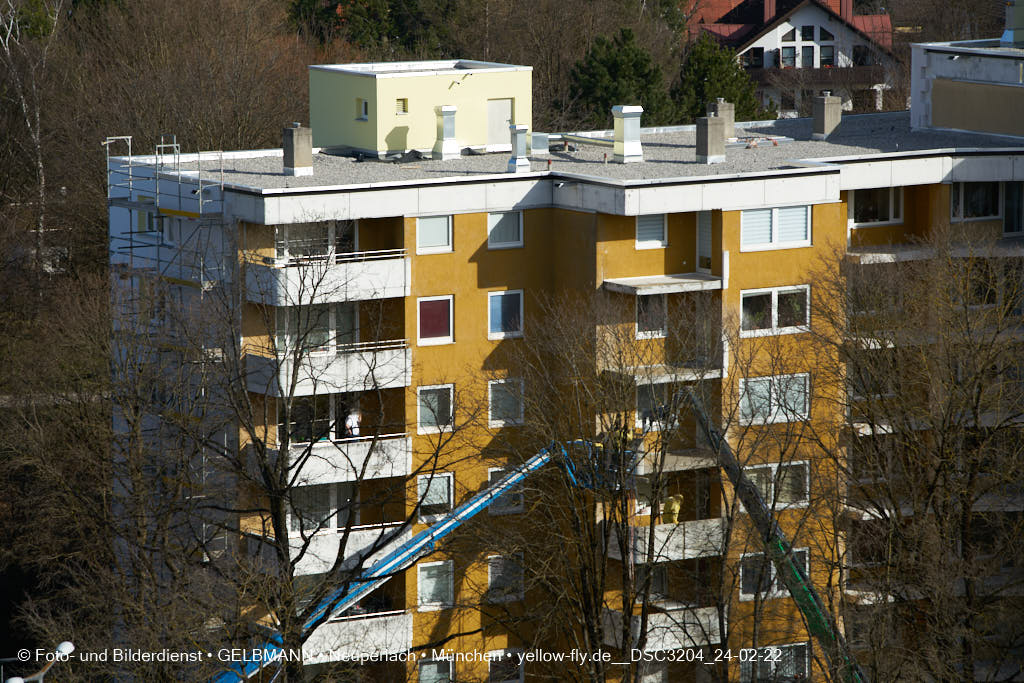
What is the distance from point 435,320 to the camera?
1855 inches

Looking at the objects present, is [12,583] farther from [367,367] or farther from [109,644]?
[367,367]

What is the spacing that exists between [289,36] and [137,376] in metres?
51.5

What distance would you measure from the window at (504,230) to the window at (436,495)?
5879mm

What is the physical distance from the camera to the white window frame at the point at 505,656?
48.5 metres

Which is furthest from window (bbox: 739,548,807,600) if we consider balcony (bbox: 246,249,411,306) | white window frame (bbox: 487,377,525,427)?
balcony (bbox: 246,249,411,306)

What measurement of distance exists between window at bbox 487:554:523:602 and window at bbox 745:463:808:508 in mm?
6424

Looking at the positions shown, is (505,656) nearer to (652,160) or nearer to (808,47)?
(652,160)

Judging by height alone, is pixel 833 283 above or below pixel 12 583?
above

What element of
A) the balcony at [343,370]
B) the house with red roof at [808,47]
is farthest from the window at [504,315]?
the house with red roof at [808,47]

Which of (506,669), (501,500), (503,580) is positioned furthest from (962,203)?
(506,669)

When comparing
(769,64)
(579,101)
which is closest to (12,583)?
(579,101)

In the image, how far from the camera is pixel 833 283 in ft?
153

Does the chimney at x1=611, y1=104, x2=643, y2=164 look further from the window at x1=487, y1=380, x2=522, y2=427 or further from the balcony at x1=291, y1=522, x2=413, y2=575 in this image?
the balcony at x1=291, y1=522, x2=413, y2=575

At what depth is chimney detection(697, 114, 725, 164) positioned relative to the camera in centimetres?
5009
